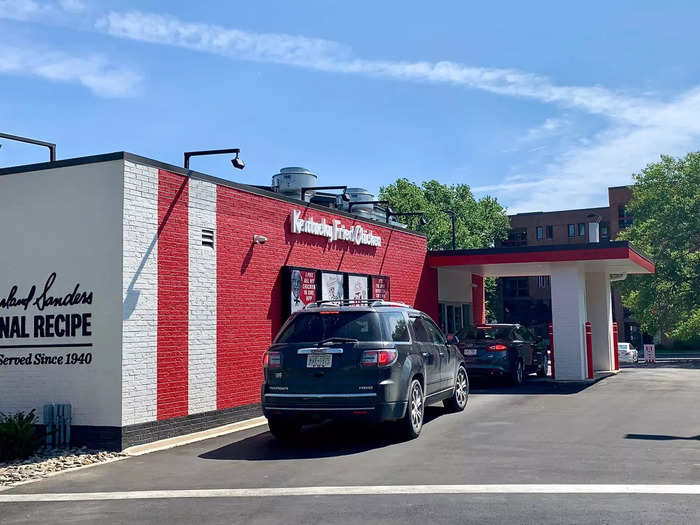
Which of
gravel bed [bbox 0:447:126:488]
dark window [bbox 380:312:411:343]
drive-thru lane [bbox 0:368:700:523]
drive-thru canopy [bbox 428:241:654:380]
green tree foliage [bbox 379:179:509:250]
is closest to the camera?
drive-thru lane [bbox 0:368:700:523]

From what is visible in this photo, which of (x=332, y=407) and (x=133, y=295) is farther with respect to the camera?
(x=133, y=295)

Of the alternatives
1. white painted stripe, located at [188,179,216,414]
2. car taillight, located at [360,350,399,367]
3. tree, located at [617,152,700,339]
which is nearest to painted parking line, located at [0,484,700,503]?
car taillight, located at [360,350,399,367]

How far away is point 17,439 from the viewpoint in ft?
33.3

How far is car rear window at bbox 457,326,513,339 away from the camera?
63.7ft

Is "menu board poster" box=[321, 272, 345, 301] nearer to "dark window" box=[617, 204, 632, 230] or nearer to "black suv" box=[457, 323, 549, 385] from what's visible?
"black suv" box=[457, 323, 549, 385]

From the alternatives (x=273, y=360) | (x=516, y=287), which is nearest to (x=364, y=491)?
(x=273, y=360)

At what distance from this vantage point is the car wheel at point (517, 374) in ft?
63.0

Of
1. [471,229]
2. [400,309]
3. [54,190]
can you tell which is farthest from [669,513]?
[471,229]

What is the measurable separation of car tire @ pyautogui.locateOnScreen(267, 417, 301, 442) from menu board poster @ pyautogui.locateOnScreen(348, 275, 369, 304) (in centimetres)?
702

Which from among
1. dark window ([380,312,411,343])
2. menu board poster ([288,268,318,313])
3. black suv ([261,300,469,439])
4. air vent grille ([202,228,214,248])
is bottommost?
black suv ([261,300,469,439])

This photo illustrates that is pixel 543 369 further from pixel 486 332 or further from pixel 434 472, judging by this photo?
pixel 434 472

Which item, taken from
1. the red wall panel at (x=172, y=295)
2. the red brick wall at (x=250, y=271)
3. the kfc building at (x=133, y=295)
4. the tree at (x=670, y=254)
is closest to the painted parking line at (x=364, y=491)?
the kfc building at (x=133, y=295)

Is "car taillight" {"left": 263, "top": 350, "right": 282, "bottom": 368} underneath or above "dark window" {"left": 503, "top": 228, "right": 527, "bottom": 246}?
underneath

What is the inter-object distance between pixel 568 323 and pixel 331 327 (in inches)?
489
